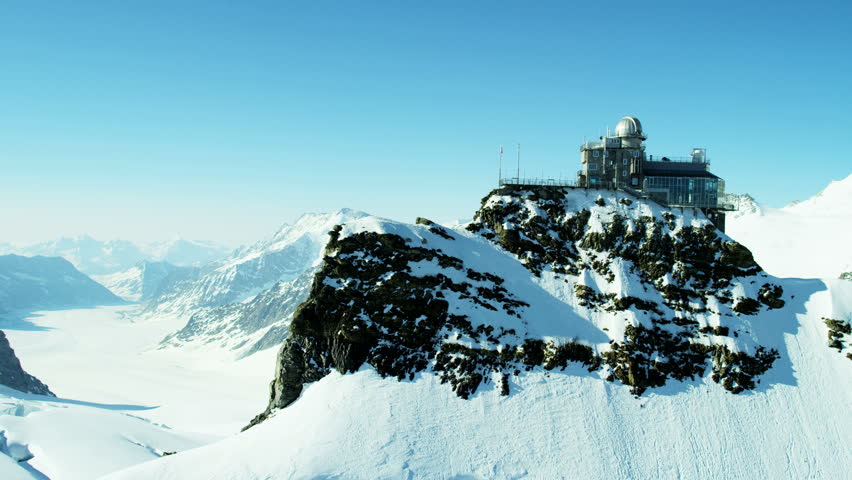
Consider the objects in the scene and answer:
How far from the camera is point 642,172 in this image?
8869 cm

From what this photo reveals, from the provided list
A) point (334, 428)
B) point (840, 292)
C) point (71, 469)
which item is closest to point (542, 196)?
point (840, 292)

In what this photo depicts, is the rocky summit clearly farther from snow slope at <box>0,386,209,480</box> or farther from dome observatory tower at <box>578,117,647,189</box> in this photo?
snow slope at <box>0,386,209,480</box>

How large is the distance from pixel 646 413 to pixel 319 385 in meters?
38.8

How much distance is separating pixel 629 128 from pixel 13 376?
8548 inches

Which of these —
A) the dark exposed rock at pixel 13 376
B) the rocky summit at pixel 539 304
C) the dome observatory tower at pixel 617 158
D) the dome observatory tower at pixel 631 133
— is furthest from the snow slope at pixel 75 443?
the dome observatory tower at pixel 631 133

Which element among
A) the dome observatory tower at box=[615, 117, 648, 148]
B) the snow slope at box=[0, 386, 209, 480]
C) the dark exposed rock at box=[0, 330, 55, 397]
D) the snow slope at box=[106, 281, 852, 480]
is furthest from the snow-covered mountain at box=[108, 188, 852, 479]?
the dark exposed rock at box=[0, 330, 55, 397]

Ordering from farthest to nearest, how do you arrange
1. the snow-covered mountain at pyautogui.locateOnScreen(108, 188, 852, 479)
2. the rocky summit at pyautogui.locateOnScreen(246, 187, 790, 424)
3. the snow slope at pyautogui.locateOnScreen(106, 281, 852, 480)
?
the rocky summit at pyautogui.locateOnScreen(246, 187, 790, 424) → the snow-covered mountain at pyautogui.locateOnScreen(108, 188, 852, 479) → the snow slope at pyautogui.locateOnScreen(106, 281, 852, 480)

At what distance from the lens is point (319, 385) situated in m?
62.0

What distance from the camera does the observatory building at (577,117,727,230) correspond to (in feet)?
276

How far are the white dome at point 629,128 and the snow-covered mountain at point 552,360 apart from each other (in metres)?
16.4

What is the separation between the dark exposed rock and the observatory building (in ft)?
667

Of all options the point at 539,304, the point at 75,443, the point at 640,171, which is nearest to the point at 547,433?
the point at 539,304

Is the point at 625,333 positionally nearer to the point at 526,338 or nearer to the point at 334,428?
the point at 526,338

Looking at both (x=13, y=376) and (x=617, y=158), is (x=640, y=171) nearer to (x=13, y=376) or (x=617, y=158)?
(x=617, y=158)
